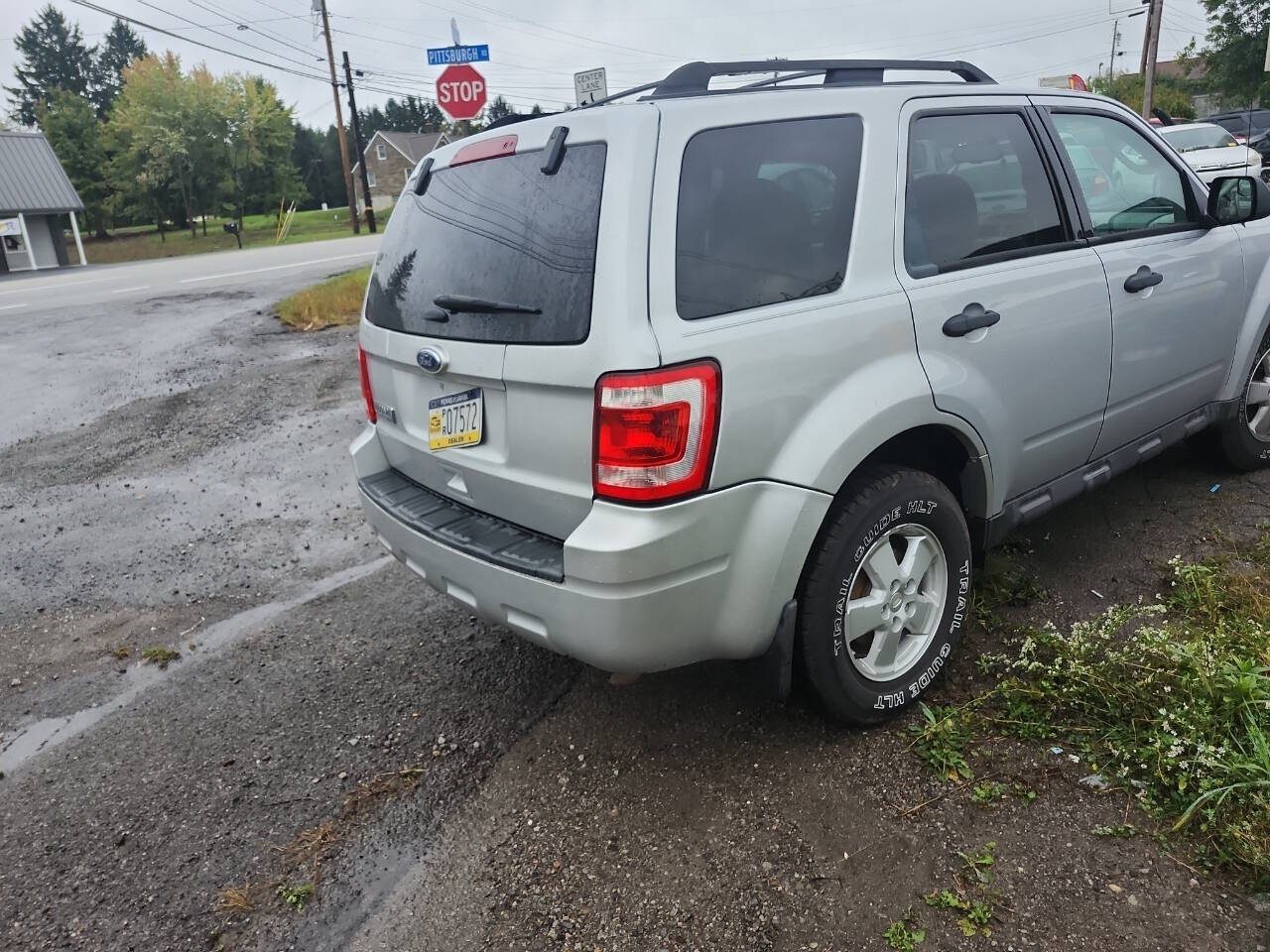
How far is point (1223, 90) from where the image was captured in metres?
41.9

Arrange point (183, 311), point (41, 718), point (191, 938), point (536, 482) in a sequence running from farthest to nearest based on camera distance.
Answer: point (183, 311), point (41, 718), point (536, 482), point (191, 938)

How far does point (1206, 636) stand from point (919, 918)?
1554 mm

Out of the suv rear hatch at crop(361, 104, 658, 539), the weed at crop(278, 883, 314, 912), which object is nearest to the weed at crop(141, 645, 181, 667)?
the suv rear hatch at crop(361, 104, 658, 539)

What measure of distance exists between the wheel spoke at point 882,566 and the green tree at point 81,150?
2317 inches

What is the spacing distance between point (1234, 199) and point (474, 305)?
3385mm

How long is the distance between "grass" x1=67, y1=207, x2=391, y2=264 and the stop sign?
1167 inches

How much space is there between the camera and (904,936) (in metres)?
2.21

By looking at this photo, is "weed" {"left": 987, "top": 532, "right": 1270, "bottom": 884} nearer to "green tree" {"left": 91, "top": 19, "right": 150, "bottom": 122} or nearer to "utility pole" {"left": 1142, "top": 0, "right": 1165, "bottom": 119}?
"utility pole" {"left": 1142, "top": 0, "right": 1165, "bottom": 119}

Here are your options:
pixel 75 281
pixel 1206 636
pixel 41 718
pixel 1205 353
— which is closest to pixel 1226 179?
pixel 1205 353

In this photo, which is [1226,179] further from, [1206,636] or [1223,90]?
[1223,90]

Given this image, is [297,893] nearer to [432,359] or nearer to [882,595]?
[432,359]

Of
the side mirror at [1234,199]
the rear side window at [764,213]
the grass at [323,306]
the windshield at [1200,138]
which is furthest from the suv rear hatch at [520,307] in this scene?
the windshield at [1200,138]

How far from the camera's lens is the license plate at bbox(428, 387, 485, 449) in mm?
2760

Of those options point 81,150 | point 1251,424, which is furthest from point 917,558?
point 81,150
